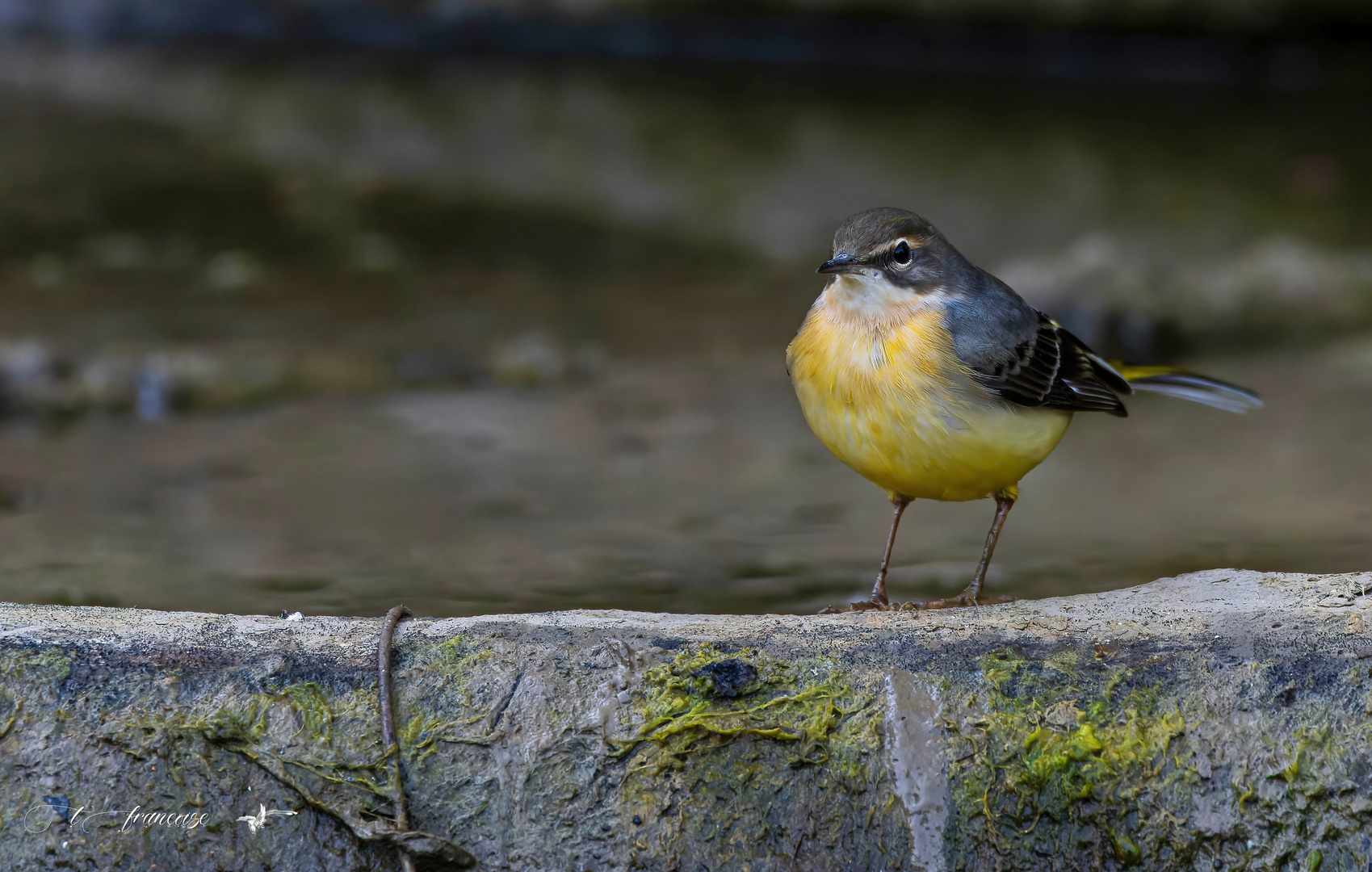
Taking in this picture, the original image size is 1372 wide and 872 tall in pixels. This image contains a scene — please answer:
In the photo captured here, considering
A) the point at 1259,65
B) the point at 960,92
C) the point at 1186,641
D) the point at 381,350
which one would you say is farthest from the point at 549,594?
the point at 1259,65

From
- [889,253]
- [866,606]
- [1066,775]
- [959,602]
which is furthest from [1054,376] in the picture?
[1066,775]

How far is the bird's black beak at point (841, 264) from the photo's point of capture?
3.74 m

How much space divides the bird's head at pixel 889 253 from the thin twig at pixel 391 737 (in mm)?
1674

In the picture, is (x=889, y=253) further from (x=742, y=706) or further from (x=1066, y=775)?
(x=1066, y=775)

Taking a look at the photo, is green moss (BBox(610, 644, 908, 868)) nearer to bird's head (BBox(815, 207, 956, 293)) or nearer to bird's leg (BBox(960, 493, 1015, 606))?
bird's leg (BBox(960, 493, 1015, 606))

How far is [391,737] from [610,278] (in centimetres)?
720

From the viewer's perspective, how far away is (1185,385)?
477 cm

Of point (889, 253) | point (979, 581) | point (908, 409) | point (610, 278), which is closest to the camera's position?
point (908, 409)

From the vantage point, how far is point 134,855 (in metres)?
2.94

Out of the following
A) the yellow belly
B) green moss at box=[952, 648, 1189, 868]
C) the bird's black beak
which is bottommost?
green moss at box=[952, 648, 1189, 868]

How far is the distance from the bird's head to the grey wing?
5.4 inches

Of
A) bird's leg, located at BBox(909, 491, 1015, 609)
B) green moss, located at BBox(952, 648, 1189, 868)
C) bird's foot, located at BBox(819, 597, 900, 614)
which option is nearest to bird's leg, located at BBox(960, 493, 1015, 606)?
bird's leg, located at BBox(909, 491, 1015, 609)

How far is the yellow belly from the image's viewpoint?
146 inches

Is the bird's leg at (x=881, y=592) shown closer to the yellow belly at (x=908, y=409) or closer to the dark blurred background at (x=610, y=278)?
the yellow belly at (x=908, y=409)
